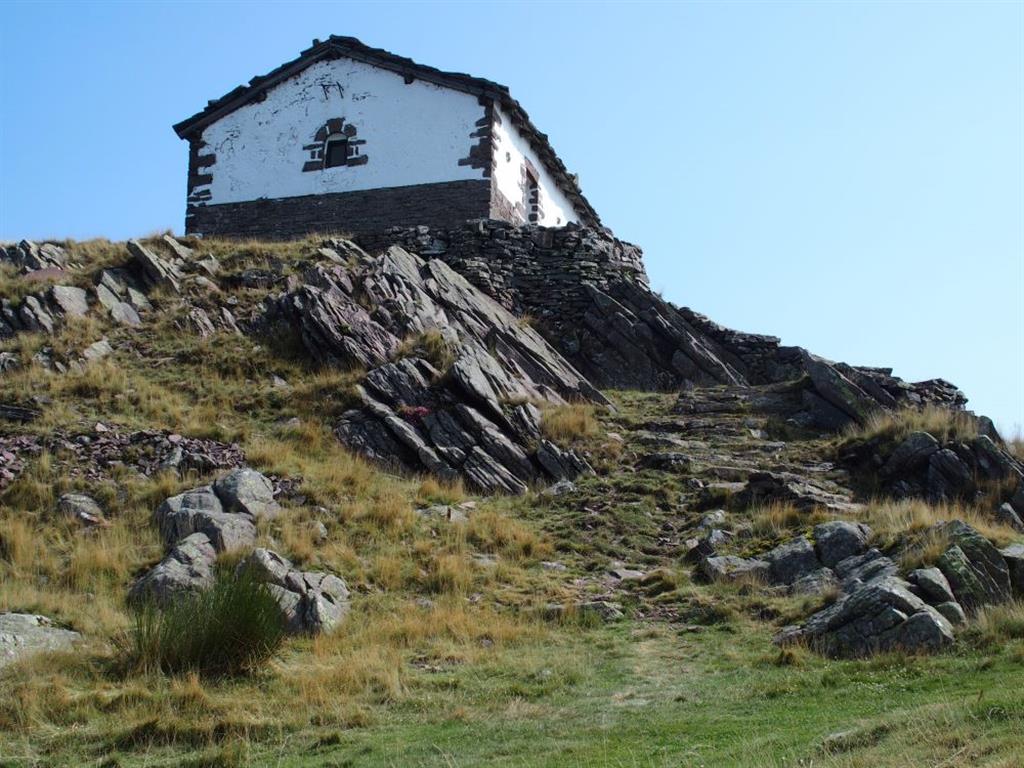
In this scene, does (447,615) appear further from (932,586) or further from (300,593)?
(932,586)

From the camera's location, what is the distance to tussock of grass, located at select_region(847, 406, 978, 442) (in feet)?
56.6

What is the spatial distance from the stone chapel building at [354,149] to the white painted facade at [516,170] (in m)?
0.05

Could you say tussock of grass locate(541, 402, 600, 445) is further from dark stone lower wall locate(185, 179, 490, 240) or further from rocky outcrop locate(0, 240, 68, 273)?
rocky outcrop locate(0, 240, 68, 273)

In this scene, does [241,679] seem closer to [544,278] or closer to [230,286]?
[230,286]

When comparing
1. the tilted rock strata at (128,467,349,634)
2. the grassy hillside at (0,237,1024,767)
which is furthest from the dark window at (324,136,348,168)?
the tilted rock strata at (128,467,349,634)

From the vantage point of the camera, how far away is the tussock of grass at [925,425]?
17250 millimetres

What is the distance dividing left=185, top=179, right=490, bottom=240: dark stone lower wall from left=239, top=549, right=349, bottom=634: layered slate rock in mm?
14205

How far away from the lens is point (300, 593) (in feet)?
38.9

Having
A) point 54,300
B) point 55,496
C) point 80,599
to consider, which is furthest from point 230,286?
point 80,599

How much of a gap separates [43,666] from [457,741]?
13.7ft

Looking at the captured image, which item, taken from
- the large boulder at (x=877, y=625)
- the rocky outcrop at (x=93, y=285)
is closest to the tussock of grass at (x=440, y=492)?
the large boulder at (x=877, y=625)

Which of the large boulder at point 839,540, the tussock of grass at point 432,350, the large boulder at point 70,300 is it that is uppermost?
the large boulder at point 70,300

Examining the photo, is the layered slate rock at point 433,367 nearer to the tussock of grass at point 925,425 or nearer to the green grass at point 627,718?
the tussock of grass at point 925,425

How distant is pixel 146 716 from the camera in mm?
9242
